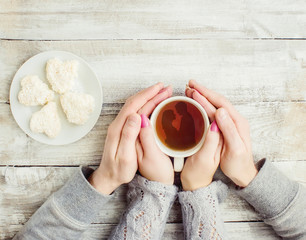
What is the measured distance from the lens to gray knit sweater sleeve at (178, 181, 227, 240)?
105 cm

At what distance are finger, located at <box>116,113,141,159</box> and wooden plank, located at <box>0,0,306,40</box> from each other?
288 mm

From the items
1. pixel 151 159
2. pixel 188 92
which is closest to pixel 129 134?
pixel 151 159

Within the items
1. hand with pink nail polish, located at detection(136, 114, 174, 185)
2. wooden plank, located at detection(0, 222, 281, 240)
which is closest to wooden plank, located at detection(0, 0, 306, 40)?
hand with pink nail polish, located at detection(136, 114, 174, 185)

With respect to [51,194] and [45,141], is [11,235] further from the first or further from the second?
[45,141]

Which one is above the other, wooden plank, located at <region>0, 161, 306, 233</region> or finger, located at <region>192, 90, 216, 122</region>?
finger, located at <region>192, 90, 216, 122</region>

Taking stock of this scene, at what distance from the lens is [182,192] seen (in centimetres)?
108

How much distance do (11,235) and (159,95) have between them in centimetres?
68

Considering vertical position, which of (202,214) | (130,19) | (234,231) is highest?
(130,19)

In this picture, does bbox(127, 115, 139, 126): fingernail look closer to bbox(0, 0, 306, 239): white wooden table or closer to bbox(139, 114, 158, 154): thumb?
bbox(139, 114, 158, 154): thumb

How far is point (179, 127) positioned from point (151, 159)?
5.1 inches

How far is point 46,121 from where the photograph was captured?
1.05m

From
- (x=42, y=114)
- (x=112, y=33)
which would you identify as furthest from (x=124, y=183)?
(x=112, y=33)

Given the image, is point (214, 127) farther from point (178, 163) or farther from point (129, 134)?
point (129, 134)

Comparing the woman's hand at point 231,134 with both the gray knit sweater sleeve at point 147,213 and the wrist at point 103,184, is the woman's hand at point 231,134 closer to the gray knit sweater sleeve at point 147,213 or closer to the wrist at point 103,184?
the gray knit sweater sleeve at point 147,213
